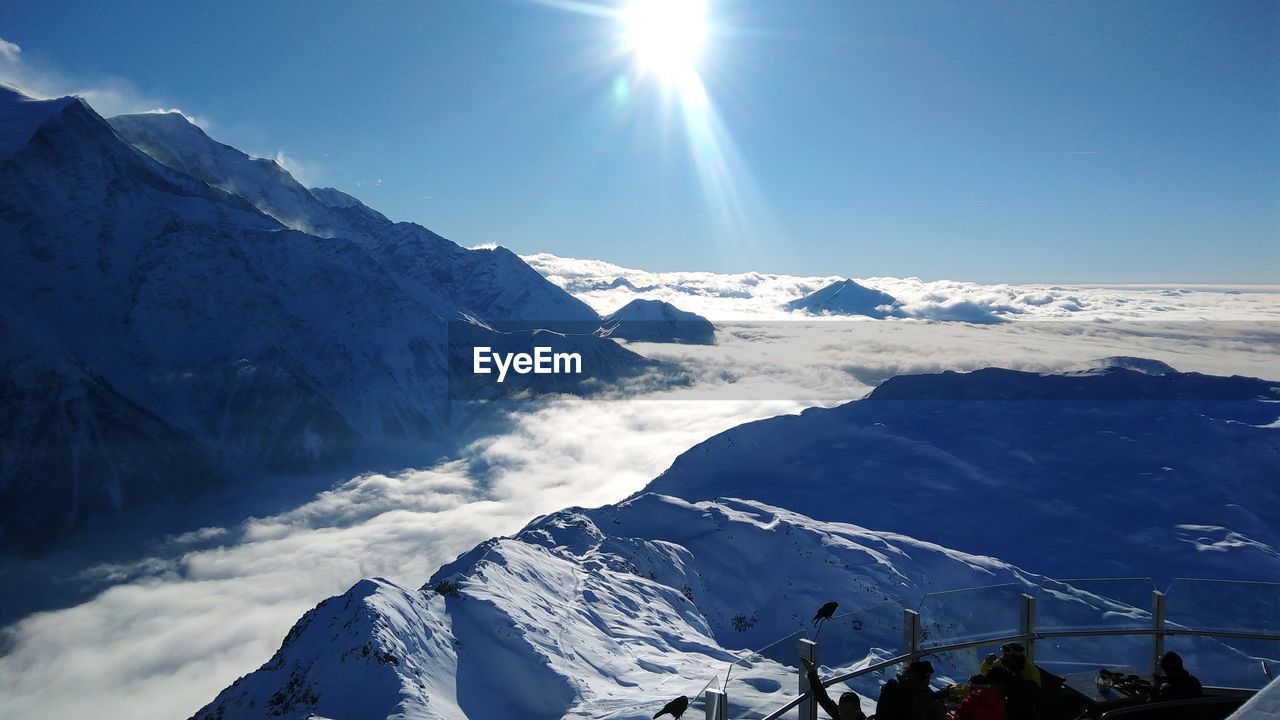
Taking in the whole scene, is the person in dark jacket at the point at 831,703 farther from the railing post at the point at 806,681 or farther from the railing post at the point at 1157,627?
the railing post at the point at 1157,627

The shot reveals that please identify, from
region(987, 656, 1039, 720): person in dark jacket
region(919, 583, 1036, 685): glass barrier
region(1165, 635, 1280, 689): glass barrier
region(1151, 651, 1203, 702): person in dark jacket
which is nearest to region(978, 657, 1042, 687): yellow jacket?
region(987, 656, 1039, 720): person in dark jacket

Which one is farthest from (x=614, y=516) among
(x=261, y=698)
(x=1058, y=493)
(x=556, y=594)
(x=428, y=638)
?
(x=1058, y=493)

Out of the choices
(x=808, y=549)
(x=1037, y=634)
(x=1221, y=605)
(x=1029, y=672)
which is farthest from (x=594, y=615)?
(x=1029, y=672)

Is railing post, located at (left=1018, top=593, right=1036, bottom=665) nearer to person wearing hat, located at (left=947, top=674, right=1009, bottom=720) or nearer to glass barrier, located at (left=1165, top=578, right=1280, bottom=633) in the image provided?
glass barrier, located at (left=1165, top=578, right=1280, bottom=633)

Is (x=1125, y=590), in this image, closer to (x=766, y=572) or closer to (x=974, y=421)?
(x=766, y=572)

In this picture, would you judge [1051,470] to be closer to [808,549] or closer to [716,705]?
[808,549]

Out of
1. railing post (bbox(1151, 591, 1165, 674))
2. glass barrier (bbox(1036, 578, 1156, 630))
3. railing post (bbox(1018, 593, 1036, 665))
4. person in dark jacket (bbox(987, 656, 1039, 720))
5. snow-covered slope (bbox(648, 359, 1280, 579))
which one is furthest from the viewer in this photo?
snow-covered slope (bbox(648, 359, 1280, 579))

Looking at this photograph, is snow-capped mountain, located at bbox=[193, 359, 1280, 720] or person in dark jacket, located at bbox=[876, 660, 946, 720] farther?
snow-capped mountain, located at bbox=[193, 359, 1280, 720]
